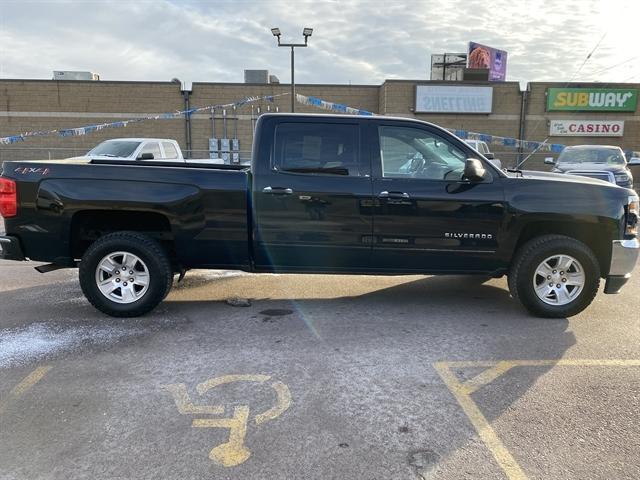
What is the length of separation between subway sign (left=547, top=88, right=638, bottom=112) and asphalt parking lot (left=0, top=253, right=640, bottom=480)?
26.2 meters

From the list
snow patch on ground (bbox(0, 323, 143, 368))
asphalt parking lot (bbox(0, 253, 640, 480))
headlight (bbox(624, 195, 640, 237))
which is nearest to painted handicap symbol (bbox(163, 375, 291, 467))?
asphalt parking lot (bbox(0, 253, 640, 480))

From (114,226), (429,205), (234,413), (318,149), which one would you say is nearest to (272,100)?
(114,226)

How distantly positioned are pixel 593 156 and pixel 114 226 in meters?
14.1

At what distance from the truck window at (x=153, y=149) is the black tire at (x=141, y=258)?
7.87m

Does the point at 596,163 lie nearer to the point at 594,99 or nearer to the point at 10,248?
the point at 10,248

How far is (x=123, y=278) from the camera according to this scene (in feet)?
16.3

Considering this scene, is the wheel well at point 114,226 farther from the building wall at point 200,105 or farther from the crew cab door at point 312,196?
the building wall at point 200,105

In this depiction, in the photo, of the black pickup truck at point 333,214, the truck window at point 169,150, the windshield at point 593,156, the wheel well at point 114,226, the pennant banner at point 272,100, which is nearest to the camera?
the black pickup truck at point 333,214

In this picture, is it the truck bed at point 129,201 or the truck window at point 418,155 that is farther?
the truck window at point 418,155

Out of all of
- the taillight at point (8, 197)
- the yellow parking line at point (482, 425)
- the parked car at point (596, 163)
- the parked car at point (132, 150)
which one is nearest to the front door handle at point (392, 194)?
the yellow parking line at point (482, 425)

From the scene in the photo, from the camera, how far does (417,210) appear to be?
4.88m

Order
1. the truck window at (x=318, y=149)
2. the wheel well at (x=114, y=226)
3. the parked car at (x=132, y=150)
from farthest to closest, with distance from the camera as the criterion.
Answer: the parked car at (x=132, y=150) → the wheel well at (x=114, y=226) → the truck window at (x=318, y=149)

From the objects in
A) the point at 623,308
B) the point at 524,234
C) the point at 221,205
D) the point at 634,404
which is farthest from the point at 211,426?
the point at 623,308

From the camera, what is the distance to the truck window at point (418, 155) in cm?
494
